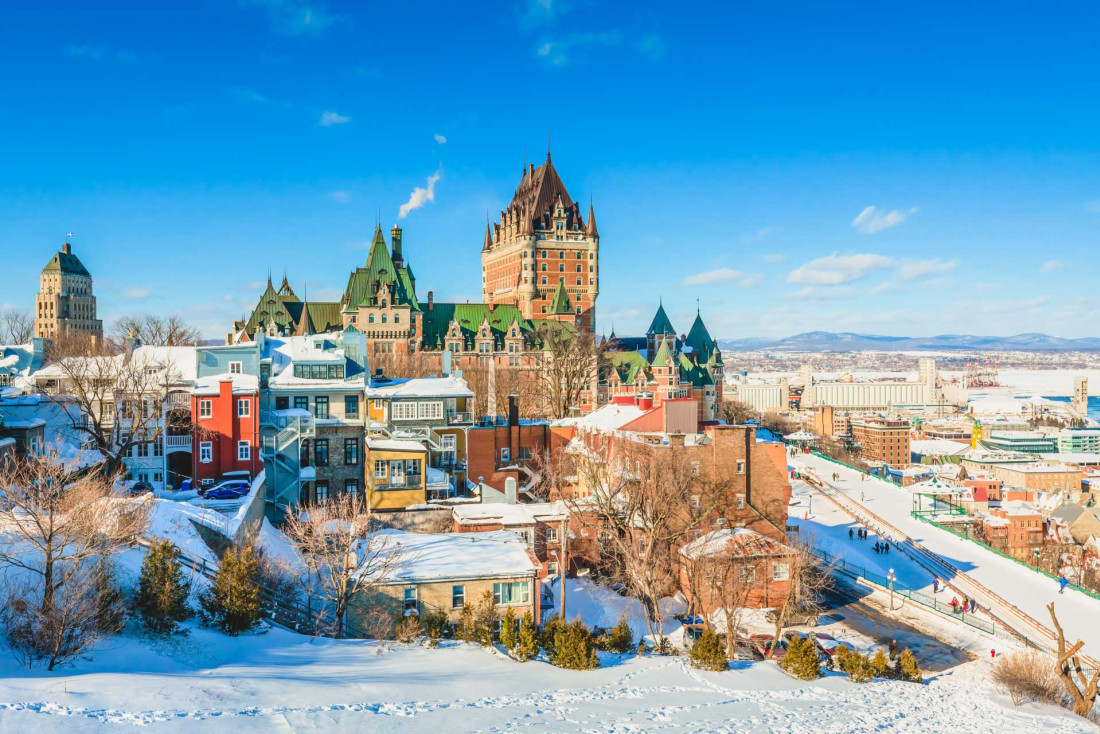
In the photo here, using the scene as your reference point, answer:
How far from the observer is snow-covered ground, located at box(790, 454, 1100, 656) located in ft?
130

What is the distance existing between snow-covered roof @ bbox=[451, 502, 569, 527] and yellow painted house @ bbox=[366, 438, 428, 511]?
2061 mm

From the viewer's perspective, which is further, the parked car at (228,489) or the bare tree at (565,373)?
the bare tree at (565,373)

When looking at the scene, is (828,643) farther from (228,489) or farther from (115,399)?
(115,399)

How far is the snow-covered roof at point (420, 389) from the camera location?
39.4 m

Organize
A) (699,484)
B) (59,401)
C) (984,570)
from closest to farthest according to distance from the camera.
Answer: (59,401), (699,484), (984,570)

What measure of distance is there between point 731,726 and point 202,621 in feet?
43.9

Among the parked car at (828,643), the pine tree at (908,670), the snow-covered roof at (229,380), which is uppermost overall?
the snow-covered roof at (229,380)

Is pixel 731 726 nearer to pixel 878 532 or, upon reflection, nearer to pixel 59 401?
pixel 59 401

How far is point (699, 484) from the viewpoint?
37.8 meters

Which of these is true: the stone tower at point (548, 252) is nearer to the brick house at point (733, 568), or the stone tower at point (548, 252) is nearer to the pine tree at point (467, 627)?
the brick house at point (733, 568)

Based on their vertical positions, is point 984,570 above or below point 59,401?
below

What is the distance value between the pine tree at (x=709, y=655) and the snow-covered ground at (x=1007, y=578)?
71.2 feet

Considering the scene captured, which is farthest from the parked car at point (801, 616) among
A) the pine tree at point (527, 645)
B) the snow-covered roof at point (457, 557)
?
the pine tree at point (527, 645)

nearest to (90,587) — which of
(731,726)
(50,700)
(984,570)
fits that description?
(50,700)
